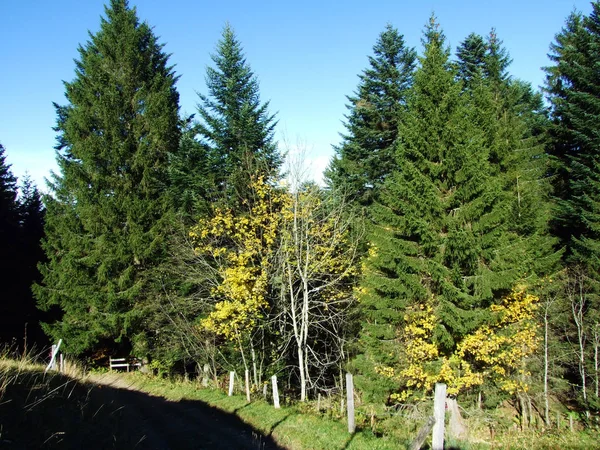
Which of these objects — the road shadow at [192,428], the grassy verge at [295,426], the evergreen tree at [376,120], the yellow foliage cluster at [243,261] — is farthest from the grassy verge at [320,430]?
the evergreen tree at [376,120]

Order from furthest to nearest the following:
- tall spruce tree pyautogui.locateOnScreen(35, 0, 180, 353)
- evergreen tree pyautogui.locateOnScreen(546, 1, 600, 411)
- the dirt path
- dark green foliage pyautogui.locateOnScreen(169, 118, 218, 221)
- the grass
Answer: tall spruce tree pyautogui.locateOnScreen(35, 0, 180, 353)
dark green foliage pyautogui.locateOnScreen(169, 118, 218, 221)
evergreen tree pyautogui.locateOnScreen(546, 1, 600, 411)
the dirt path
the grass

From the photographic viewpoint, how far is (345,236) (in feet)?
56.9

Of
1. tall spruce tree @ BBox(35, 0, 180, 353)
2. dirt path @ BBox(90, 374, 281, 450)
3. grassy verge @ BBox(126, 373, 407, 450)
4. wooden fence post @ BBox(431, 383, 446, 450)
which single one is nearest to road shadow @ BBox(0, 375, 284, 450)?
dirt path @ BBox(90, 374, 281, 450)

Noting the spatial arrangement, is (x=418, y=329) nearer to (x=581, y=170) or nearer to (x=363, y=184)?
(x=363, y=184)

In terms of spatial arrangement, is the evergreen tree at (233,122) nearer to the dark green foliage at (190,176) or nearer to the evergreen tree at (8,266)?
the dark green foliage at (190,176)

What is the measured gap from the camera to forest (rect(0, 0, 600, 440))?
14375 millimetres

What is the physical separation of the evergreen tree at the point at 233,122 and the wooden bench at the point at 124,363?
1007cm

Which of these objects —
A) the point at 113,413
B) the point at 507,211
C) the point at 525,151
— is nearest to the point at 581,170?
the point at 525,151

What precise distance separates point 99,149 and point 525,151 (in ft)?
67.4

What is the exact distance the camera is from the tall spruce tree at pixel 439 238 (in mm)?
13688

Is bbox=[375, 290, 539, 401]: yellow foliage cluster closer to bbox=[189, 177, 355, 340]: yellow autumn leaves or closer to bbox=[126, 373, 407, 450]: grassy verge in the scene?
bbox=[189, 177, 355, 340]: yellow autumn leaves

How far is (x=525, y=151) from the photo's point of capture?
64.9 ft

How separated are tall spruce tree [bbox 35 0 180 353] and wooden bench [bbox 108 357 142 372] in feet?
3.41

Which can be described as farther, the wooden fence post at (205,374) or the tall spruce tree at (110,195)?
the tall spruce tree at (110,195)
